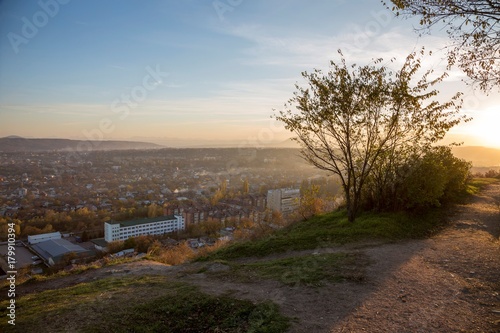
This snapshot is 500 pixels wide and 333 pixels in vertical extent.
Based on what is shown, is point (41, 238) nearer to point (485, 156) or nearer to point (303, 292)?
point (303, 292)

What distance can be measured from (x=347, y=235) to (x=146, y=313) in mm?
6239

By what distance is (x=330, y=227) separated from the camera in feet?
33.5

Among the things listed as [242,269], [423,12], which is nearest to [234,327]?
[242,269]

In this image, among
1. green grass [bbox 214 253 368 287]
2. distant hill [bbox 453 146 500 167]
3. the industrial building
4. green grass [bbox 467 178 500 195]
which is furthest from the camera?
distant hill [bbox 453 146 500 167]

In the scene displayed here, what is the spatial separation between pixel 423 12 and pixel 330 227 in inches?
256

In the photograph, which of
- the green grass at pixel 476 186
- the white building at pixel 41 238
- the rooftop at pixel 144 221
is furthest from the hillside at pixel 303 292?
the rooftop at pixel 144 221

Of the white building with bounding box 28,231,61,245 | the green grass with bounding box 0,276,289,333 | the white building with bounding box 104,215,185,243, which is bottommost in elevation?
the white building with bounding box 104,215,185,243

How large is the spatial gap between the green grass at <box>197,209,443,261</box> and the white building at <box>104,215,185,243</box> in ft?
38.8

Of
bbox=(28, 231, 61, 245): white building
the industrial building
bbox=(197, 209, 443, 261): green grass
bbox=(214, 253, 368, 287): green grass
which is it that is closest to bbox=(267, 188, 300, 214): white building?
bbox=(197, 209, 443, 261): green grass

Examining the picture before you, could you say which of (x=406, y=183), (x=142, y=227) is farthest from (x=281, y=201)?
(x=406, y=183)

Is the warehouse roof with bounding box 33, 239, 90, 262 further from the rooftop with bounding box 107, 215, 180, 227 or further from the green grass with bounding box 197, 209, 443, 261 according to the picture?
the green grass with bounding box 197, 209, 443, 261

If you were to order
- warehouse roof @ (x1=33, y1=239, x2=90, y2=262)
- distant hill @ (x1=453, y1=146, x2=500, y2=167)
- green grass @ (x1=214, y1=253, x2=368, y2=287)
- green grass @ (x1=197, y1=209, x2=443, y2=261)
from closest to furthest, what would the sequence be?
green grass @ (x1=214, y1=253, x2=368, y2=287), green grass @ (x1=197, y1=209, x2=443, y2=261), warehouse roof @ (x1=33, y1=239, x2=90, y2=262), distant hill @ (x1=453, y1=146, x2=500, y2=167)

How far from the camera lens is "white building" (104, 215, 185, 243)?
18.7m

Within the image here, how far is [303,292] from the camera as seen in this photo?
513 centimetres
